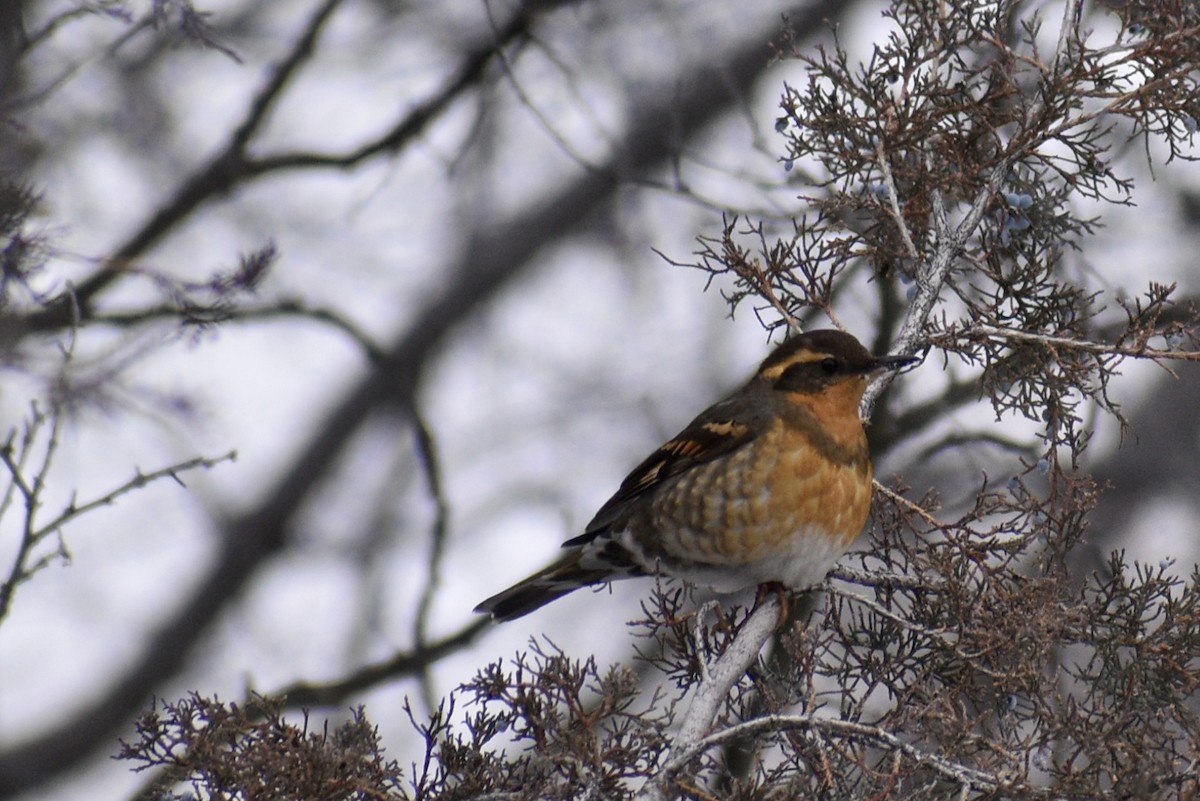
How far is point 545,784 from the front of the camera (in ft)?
11.0

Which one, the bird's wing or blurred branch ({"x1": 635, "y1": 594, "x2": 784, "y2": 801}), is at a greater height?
the bird's wing

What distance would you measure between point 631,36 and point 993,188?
7.30m

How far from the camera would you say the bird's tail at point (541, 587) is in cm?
533

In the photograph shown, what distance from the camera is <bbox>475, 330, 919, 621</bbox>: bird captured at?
4.73 meters

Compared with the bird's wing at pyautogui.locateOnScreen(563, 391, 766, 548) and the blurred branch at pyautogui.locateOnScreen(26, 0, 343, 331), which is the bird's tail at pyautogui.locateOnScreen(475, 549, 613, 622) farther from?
the blurred branch at pyautogui.locateOnScreen(26, 0, 343, 331)

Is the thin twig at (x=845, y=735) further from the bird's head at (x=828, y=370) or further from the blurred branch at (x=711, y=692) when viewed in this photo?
the bird's head at (x=828, y=370)

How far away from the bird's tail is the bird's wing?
0.10 meters

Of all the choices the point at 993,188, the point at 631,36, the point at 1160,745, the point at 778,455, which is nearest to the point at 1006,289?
the point at 993,188

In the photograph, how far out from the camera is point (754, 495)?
16.2 ft

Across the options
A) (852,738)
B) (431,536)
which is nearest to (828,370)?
(852,738)

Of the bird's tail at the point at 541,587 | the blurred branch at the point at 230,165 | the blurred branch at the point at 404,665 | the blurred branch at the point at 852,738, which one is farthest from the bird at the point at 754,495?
the blurred branch at the point at 230,165

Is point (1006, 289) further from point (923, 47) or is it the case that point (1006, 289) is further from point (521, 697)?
point (521, 697)

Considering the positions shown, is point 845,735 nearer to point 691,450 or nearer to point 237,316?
point 691,450

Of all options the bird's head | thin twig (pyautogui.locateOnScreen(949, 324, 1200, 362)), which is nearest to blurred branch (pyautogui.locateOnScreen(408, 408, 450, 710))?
the bird's head
